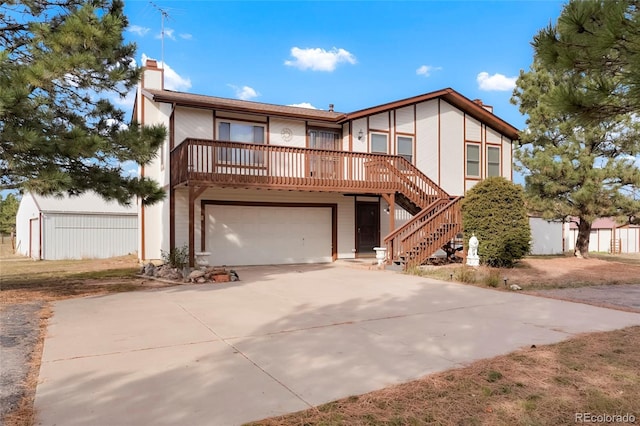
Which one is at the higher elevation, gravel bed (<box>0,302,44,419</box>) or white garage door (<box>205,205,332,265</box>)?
white garage door (<box>205,205,332,265</box>)

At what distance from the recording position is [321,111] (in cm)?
1709

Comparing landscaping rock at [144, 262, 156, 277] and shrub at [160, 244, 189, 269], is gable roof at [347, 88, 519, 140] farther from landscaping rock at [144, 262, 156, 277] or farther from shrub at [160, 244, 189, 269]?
landscaping rock at [144, 262, 156, 277]

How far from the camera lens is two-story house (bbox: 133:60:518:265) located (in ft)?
42.6

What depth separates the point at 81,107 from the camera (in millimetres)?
9117

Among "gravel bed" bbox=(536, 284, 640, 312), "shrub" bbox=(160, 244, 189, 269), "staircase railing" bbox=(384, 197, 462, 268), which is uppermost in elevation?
"staircase railing" bbox=(384, 197, 462, 268)

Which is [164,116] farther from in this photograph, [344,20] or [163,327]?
[163,327]

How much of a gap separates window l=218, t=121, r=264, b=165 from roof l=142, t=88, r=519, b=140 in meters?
0.69

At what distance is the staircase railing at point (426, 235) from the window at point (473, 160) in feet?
15.4

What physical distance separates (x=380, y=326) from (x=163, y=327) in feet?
9.77

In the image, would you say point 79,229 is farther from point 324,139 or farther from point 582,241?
point 582,241

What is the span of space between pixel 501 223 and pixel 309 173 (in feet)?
20.0

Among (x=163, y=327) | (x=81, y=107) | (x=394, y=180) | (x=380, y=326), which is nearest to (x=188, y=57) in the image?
(x=81, y=107)

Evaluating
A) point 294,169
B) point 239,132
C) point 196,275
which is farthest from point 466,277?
point 239,132

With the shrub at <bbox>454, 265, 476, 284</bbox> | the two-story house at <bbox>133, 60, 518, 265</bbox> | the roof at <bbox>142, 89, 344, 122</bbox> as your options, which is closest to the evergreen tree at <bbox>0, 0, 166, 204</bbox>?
the two-story house at <bbox>133, 60, 518, 265</bbox>
